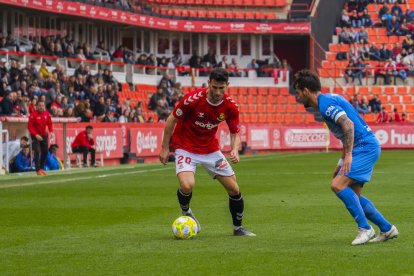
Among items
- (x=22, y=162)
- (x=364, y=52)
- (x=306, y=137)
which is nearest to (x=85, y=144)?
(x=22, y=162)

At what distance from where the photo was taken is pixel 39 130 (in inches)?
1072

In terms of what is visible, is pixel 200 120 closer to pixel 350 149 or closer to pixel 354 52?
pixel 350 149

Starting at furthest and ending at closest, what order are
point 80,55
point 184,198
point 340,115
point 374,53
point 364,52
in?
point 364,52 → point 374,53 → point 80,55 → point 184,198 → point 340,115

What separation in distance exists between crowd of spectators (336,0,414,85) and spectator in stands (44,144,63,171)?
91.4 feet

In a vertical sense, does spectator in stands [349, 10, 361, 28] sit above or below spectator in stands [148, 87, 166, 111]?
above

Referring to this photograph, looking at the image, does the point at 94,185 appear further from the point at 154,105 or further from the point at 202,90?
the point at 154,105

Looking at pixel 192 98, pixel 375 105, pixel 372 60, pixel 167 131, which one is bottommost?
pixel 375 105

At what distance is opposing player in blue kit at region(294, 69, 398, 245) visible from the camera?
11.2 metres

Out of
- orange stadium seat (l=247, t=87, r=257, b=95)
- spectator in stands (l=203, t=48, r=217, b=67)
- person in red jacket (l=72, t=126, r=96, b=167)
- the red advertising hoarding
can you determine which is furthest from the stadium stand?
person in red jacket (l=72, t=126, r=96, b=167)

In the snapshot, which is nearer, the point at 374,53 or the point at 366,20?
the point at 374,53

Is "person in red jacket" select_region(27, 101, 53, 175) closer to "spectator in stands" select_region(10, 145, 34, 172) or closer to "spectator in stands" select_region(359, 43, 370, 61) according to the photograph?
"spectator in stands" select_region(10, 145, 34, 172)

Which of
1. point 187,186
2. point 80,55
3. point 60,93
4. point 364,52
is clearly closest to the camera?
point 187,186

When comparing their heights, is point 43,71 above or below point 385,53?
below

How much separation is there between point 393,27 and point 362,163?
163 ft
